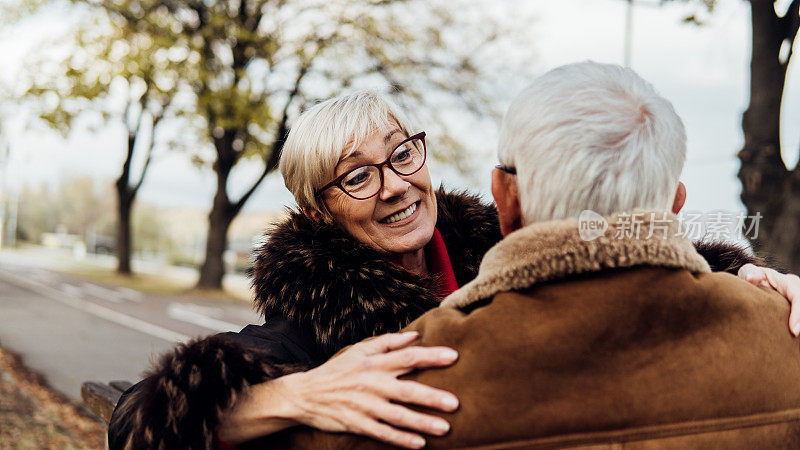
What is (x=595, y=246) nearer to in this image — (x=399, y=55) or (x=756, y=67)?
(x=756, y=67)

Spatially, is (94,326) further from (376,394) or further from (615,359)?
(615,359)

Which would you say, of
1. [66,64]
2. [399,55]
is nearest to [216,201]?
[66,64]

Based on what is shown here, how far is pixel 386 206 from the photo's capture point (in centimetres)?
227

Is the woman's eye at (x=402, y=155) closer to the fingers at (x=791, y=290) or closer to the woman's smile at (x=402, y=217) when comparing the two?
the woman's smile at (x=402, y=217)

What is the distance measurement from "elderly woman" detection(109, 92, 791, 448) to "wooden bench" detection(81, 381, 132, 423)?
2.78 feet

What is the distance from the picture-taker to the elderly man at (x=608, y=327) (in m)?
1.18

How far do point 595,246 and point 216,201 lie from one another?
58.9 ft

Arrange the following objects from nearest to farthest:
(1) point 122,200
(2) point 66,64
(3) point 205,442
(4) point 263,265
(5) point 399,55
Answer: (3) point 205,442 → (4) point 263,265 → (5) point 399,55 → (2) point 66,64 → (1) point 122,200

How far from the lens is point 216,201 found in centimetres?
1823

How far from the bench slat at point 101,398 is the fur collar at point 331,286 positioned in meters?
0.88

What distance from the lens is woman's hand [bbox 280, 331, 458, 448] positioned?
1226mm

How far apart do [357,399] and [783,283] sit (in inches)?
40.8

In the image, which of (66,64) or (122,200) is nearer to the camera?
(66,64)

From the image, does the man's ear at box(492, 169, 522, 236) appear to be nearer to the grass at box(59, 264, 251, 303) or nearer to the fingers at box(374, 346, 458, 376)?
the fingers at box(374, 346, 458, 376)
